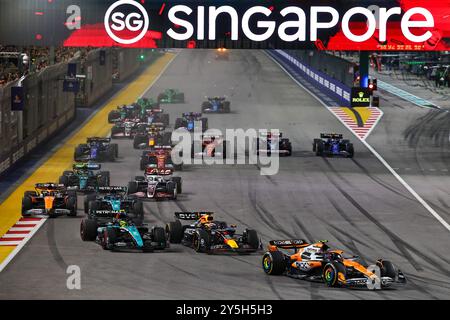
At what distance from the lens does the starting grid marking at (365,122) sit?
3098 inches

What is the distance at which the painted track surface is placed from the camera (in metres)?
36.7

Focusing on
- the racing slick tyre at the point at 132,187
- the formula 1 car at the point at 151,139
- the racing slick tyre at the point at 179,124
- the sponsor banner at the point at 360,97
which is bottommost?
the racing slick tyre at the point at 132,187

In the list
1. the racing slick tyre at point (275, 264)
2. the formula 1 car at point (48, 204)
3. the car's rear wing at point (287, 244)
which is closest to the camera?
the racing slick tyre at point (275, 264)

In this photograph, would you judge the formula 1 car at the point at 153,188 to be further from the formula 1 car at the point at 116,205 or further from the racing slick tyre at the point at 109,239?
the racing slick tyre at the point at 109,239

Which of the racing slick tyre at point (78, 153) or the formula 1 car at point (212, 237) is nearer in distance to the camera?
the formula 1 car at point (212, 237)

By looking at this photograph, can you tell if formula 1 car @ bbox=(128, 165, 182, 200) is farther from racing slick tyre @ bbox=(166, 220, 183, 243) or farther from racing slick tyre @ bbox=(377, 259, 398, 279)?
racing slick tyre @ bbox=(377, 259, 398, 279)

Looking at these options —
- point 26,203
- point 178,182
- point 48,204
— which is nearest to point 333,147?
point 178,182

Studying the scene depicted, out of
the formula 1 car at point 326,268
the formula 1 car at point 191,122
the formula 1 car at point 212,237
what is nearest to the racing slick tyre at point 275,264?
the formula 1 car at point 326,268

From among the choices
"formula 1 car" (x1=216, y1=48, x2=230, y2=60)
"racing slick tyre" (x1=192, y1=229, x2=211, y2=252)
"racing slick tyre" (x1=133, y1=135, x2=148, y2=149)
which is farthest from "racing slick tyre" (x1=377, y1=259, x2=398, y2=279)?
"formula 1 car" (x1=216, y1=48, x2=230, y2=60)

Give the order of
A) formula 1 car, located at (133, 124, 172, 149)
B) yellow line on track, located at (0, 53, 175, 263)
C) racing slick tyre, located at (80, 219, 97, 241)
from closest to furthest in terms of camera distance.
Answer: racing slick tyre, located at (80, 219, 97, 241), yellow line on track, located at (0, 53, 175, 263), formula 1 car, located at (133, 124, 172, 149)

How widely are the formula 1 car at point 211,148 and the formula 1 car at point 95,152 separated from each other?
13.9 feet

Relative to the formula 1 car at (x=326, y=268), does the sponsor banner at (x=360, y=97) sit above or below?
above

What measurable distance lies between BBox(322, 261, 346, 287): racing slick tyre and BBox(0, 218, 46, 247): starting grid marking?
11.6 m
